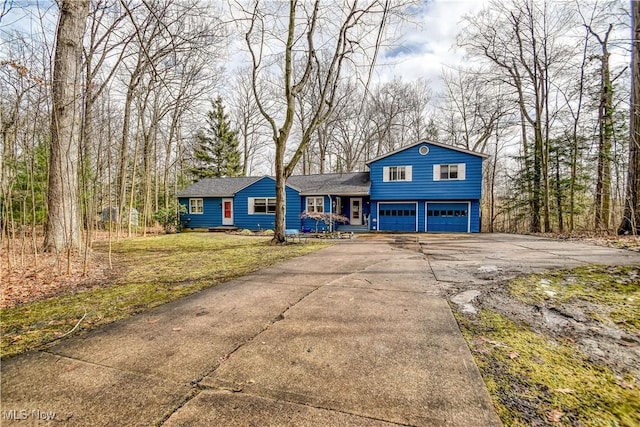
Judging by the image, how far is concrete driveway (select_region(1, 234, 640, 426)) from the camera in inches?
61.5

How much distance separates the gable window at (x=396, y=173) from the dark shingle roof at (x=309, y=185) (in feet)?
3.81

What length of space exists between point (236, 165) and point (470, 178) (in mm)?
20428

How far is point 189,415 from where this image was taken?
5.08 feet

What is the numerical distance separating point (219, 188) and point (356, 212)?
9163 mm

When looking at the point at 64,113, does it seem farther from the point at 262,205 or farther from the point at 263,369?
the point at 262,205

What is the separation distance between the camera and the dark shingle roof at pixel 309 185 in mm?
16636

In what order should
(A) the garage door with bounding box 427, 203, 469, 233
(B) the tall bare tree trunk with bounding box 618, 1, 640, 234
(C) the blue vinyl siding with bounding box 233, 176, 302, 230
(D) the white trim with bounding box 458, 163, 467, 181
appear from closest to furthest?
(B) the tall bare tree trunk with bounding box 618, 1, 640, 234
(D) the white trim with bounding box 458, 163, 467, 181
(A) the garage door with bounding box 427, 203, 469, 233
(C) the blue vinyl siding with bounding box 233, 176, 302, 230

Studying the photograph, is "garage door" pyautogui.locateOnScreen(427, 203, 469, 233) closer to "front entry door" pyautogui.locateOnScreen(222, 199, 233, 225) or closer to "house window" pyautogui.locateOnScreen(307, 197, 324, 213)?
"house window" pyautogui.locateOnScreen(307, 197, 324, 213)

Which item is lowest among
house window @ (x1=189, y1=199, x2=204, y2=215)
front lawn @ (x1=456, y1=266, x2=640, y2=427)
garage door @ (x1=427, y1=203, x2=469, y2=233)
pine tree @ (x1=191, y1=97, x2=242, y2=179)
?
front lawn @ (x1=456, y1=266, x2=640, y2=427)

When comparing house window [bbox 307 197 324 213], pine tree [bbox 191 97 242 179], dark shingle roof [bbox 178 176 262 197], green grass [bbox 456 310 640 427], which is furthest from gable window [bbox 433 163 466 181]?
pine tree [bbox 191 97 242 179]

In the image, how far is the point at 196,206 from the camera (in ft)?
62.1

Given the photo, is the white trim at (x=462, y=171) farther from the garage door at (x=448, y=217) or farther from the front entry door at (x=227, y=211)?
the front entry door at (x=227, y=211)

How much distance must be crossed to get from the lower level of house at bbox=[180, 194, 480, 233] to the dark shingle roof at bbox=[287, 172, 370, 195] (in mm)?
480

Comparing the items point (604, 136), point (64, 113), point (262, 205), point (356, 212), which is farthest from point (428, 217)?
point (64, 113)
